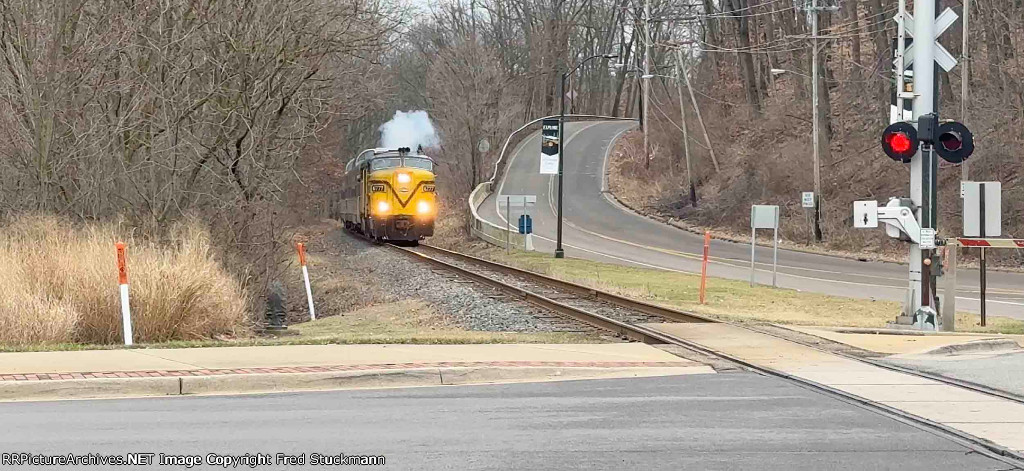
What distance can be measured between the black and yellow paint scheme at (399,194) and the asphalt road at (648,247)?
5.79 meters

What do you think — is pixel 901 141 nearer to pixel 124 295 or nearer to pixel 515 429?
pixel 515 429

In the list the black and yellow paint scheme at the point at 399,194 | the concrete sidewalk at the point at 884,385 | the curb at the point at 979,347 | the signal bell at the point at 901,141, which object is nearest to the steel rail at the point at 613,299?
the concrete sidewalk at the point at 884,385

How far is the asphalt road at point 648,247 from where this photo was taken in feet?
103

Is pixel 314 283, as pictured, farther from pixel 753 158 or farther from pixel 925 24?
pixel 753 158

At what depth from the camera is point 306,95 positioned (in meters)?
25.2

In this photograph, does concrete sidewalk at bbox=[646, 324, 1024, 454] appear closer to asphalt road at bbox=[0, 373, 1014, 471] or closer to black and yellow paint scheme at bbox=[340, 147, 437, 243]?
asphalt road at bbox=[0, 373, 1014, 471]

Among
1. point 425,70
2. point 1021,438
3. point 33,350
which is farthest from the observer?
point 425,70

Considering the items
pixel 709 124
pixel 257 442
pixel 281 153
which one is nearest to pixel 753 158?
pixel 709 124

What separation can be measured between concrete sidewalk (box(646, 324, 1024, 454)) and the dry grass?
6634mm

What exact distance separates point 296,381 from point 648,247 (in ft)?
132

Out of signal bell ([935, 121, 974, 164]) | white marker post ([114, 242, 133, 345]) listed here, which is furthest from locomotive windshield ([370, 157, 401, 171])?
white marker post ([114, 242, 133, 345])

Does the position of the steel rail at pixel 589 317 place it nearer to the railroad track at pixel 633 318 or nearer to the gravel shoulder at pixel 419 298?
the railroad track at pixel 633 318

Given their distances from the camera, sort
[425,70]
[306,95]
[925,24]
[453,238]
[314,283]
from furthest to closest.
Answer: [425,70], [453,238], [314,283], [306,95], [925,24]

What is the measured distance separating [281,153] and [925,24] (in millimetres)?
14596
